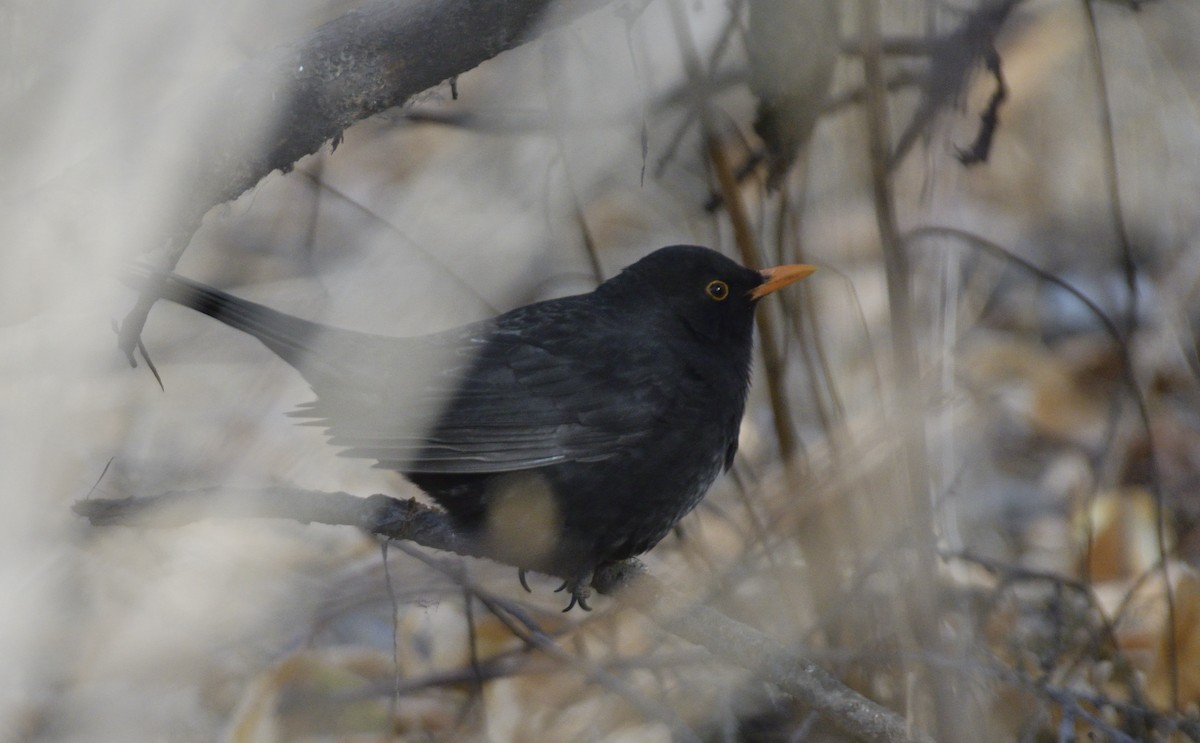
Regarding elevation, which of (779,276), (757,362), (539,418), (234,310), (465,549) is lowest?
(757,362)

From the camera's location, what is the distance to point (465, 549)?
107 inches

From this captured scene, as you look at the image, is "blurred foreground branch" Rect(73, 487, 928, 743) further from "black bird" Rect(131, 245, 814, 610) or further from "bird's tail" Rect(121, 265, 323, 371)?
"bird's tail" Rect(121, 265, 323, 371)

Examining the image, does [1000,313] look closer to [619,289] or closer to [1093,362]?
[1093,362]

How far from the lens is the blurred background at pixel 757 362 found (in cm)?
251

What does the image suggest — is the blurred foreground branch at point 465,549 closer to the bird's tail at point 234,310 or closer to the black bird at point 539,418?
the black bird at point 539,418

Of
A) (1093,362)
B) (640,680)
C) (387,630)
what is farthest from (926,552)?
(1093,362)

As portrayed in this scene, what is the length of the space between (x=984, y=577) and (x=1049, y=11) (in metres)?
3.32

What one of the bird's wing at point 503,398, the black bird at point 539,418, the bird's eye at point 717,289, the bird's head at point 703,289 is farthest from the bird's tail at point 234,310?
the bird's eye at point 717,289

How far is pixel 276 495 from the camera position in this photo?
2.44 meters

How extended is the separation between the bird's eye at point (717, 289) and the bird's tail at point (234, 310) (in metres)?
1.05

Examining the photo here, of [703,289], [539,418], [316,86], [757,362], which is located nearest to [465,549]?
[539,418]

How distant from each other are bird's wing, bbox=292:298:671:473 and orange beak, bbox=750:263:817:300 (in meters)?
0.35

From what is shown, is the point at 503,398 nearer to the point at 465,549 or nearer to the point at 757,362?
the point at 465,549

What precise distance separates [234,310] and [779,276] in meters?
1.35
